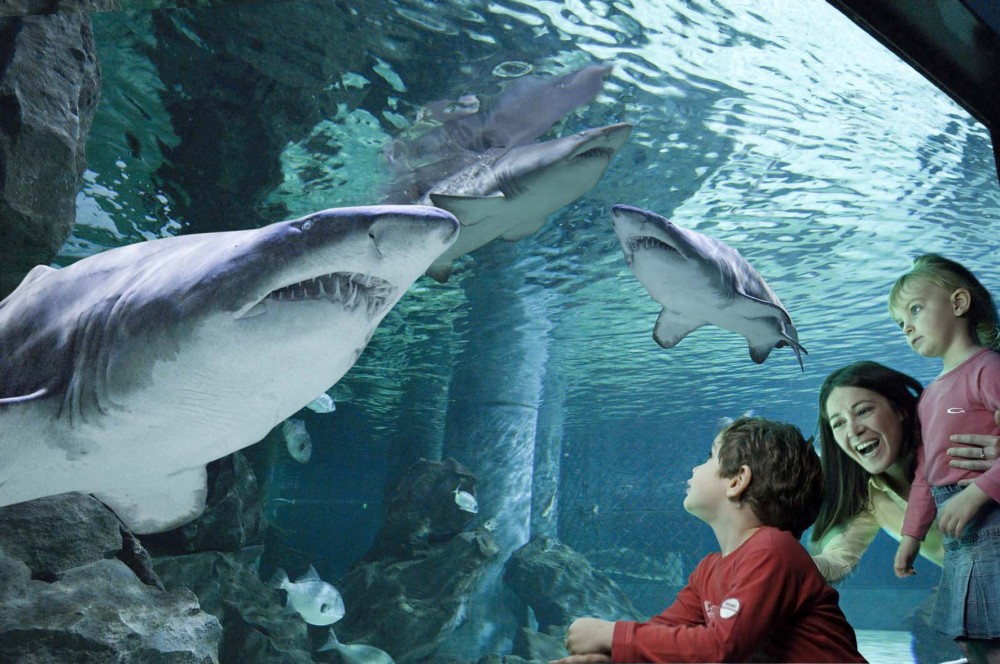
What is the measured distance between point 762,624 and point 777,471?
1.52 ft

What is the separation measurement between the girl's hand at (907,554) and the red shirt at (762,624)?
1092 mm

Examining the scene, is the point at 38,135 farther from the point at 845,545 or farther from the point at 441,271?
the point at 845,545

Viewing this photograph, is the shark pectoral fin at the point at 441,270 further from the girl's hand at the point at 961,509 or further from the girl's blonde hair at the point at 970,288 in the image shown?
the girl's hand at the point at 961,509

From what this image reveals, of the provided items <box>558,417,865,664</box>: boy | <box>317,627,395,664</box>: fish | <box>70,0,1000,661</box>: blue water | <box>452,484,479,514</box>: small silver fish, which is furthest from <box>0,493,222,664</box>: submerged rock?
<box>452,484,479,514</box>: small silver fish

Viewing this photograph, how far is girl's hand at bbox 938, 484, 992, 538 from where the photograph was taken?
195 centimetres

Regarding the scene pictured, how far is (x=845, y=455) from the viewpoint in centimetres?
253

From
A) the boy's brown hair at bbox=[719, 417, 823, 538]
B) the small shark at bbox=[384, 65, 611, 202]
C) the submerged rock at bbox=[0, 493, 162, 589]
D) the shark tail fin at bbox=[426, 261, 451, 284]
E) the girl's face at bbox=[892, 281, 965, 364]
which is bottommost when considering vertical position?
the submerged rock at bbox=[0, 493, 162, 589]

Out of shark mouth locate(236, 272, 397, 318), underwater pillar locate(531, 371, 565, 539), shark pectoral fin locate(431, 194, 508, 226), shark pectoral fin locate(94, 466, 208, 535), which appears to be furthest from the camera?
underwater pillar locate(531, 371, 565, 539)

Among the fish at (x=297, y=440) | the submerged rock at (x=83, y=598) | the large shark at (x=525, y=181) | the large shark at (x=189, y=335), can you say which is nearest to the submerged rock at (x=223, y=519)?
the fish at (x=297, y=440)

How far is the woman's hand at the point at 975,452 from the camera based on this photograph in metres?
1.98

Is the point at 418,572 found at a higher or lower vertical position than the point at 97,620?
lower

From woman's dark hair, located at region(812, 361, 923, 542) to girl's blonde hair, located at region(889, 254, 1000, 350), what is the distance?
31 cm

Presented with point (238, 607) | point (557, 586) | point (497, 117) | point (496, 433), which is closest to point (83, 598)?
point (238, 607)

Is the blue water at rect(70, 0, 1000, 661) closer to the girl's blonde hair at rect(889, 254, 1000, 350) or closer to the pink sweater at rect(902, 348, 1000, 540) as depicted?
the girl's blonde hair at rect(889, 254, 1000, 350)
